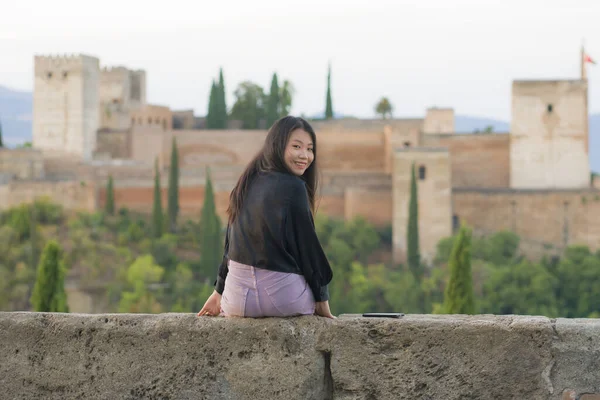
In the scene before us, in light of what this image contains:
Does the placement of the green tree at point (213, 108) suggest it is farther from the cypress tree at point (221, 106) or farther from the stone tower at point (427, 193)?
the stone tower at point (427, 193)

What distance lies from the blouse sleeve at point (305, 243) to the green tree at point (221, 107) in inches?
1652

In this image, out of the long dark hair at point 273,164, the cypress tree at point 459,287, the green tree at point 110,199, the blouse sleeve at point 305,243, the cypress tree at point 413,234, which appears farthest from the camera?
the green tree at point 110,199

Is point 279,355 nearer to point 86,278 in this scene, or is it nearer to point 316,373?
point 316,373

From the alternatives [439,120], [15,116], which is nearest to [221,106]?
[439,120]

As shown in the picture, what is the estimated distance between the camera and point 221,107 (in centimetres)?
4681

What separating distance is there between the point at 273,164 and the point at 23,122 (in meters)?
144

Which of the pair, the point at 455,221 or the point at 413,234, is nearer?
the point at 413,234

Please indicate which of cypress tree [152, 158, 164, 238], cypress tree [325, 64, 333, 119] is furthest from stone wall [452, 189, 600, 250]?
cypress tree [325, 64, 333, 119]

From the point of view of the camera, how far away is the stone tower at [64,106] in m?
42.7

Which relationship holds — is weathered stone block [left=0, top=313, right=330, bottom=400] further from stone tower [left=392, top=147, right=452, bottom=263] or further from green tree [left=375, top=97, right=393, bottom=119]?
green tree [left=375, top=97, right=393, bottom=119]

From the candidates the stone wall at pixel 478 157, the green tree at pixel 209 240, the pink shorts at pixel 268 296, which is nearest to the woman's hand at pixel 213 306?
the pink shorts at pixel 268 296

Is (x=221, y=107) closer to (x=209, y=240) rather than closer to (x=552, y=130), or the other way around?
(x=209, y=240)

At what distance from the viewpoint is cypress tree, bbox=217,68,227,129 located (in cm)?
4625

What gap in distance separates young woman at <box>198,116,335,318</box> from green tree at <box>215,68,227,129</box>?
1649 inches
